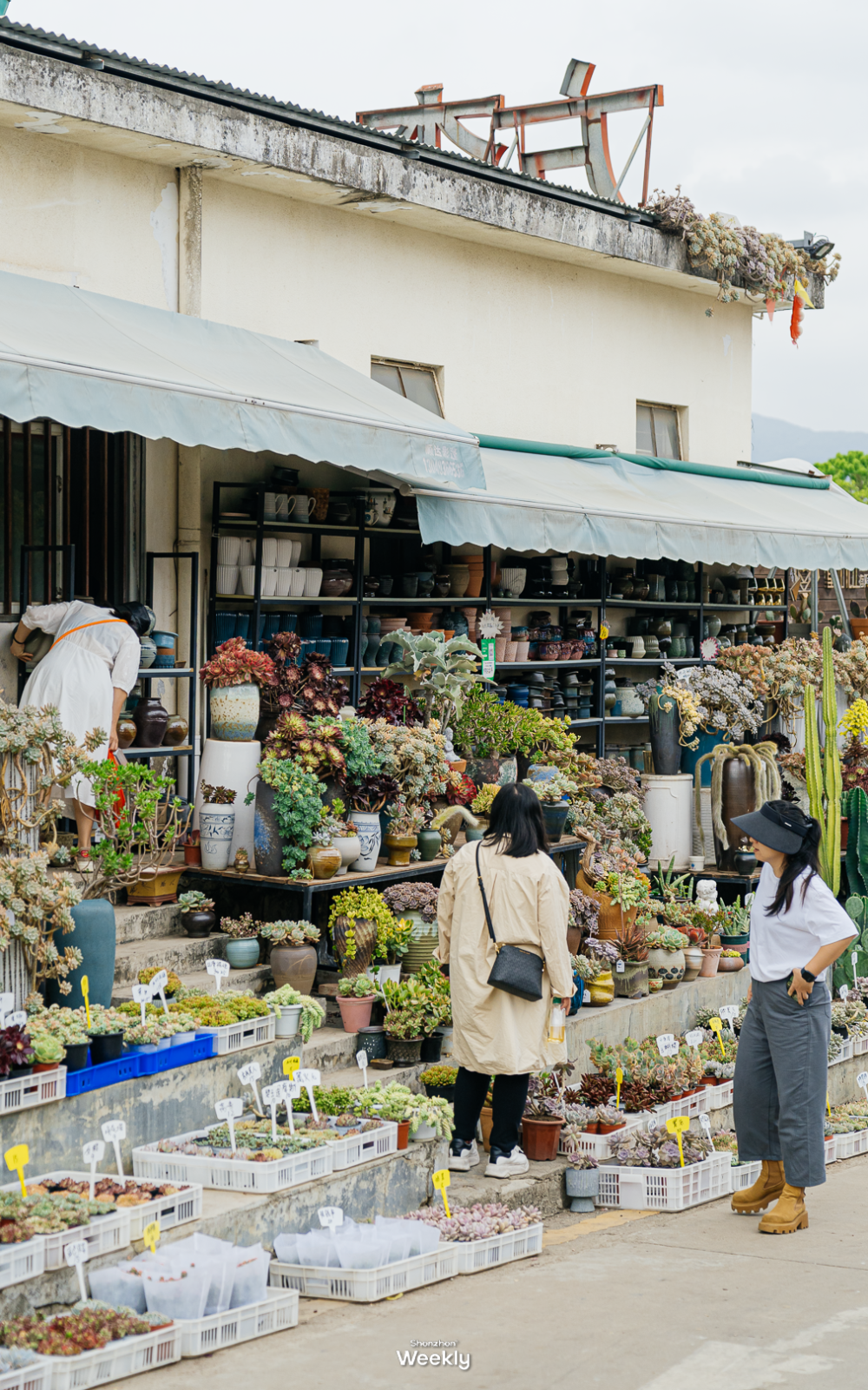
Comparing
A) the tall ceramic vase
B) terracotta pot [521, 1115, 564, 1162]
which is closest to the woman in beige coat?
terracotta pot [521, 1115, 564, 1162]

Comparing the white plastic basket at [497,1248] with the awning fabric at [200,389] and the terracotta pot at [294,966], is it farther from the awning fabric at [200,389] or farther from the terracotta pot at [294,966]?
the awning fabric at [200,389]

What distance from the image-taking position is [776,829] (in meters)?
5.89

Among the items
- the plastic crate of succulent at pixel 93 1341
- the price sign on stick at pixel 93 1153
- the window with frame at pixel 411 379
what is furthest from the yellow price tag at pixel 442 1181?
the window with frame at pixel 411 379

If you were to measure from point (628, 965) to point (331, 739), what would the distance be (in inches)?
90.2

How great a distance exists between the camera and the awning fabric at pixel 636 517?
9117 mm

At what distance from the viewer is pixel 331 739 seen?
7.49 metres

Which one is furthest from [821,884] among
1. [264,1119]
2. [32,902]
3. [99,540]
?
[99,540]

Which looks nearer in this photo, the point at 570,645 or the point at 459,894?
the point at 459,894

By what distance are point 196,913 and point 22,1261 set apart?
292 centimetres

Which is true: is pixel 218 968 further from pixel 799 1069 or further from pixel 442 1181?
pixel 799 1069

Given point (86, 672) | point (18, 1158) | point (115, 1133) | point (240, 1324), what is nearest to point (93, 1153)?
point (115, 1133)

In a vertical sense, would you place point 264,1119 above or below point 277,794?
below

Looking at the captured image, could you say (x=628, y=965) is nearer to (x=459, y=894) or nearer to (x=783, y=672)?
(x=459, y=894)

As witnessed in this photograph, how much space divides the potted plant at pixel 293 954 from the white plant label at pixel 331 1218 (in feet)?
6.13
